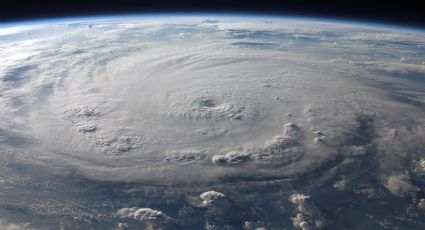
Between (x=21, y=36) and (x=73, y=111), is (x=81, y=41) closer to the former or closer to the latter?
(x=21, y=36)

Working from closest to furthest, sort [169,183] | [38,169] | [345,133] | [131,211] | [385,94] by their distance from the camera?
1. [131,211]
2. [169,183]
3. [38,169]
4. [345,133]
5. [385,94]

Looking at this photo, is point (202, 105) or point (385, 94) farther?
point (385, 94)

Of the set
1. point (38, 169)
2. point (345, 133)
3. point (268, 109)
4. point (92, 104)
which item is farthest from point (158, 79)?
point (345, 133)

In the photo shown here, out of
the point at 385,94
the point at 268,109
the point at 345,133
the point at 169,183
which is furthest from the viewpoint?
the point at 385,94

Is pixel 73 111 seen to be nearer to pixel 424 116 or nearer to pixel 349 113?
pixel 349 113

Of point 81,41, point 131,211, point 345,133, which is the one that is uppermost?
point 81,41

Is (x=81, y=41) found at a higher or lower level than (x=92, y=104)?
higher
